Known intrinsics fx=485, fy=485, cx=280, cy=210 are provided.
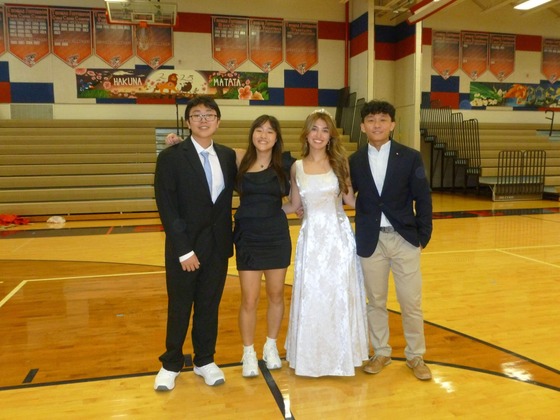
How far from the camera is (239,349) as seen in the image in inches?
Result: 119

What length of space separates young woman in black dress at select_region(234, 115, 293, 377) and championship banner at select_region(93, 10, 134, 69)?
33.1ft

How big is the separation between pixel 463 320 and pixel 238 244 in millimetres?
1855

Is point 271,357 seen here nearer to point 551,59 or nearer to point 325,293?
point 325,293

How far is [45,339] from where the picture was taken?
3205 millimetres

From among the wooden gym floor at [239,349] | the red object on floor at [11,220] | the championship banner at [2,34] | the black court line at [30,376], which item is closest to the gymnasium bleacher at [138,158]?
the red object on floor at [11,220]

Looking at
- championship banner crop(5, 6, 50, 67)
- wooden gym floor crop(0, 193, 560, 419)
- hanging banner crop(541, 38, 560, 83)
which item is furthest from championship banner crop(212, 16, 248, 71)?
hanging banner crop(541, 38, 560, 83)

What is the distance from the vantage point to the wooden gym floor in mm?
2311

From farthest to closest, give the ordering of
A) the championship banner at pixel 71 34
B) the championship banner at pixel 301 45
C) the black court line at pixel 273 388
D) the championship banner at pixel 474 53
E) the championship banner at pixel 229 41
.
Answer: the championship banner at pixel 474 53
the championship banner at pixel 301 45
the championship banner at pixel 229 41
the championship banner at pixel 71 34
the black court line at pixel 273 388

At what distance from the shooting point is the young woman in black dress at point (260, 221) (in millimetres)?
2539

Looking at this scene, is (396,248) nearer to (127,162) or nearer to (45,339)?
(45,339)

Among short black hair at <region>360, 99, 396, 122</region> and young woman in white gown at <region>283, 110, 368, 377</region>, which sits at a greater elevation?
short black hair at <region>360, 99, 396, 122</region>

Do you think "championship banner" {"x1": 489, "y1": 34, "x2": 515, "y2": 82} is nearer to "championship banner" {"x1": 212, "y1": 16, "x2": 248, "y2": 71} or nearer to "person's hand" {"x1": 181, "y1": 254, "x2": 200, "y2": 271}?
"championship banner" {"x1": 212, "y1": 16, "x2": 248, "y2": 71}

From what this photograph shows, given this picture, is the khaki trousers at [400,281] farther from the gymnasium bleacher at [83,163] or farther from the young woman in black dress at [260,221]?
the gymnasium bleacher at [83,163]

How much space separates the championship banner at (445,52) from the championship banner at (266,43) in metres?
4.08
